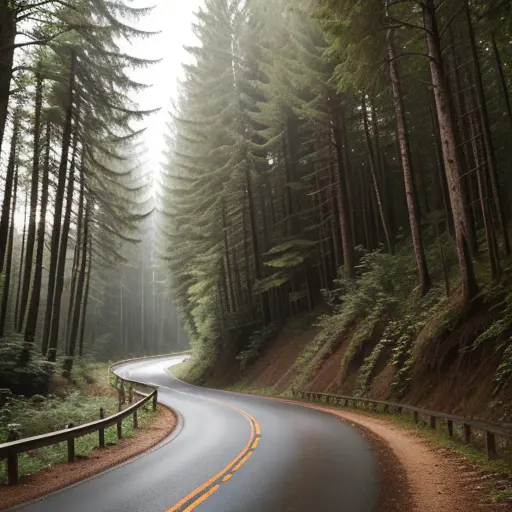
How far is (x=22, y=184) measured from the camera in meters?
22.7

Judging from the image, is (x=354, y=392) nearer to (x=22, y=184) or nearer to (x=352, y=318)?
(x=352, y=318)

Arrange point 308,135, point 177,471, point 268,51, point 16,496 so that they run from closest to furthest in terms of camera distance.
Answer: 1. point 16,496
2. point 177,471
3. point 268,51
4. point 308,135

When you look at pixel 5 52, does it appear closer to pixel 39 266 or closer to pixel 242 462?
pixel 242 462

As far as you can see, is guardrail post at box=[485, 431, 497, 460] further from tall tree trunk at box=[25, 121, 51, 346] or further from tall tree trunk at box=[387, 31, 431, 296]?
tall tree trunk at box=[25, 121, 51, 346]

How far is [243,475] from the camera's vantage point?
7.77 m

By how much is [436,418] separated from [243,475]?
6.65m

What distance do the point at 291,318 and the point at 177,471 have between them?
904 inches

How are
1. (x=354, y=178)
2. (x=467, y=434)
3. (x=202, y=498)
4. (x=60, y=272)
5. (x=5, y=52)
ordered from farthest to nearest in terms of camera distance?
(x=354, y=178) → (x=60, y=272) → (x=5, y=52) → (x=467, y=434) → (x=202, y=498)

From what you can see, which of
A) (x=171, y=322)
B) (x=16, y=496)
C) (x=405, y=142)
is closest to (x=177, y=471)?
(x=16, y=496)

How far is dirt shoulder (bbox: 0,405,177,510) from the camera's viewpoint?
7.02 m

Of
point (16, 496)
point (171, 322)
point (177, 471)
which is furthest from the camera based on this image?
point (171, 322)

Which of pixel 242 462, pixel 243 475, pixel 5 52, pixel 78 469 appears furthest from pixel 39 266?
pixel 243 475

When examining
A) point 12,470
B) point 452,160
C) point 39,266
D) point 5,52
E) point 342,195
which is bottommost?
point 12,470

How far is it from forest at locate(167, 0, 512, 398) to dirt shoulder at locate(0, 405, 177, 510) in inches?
335
